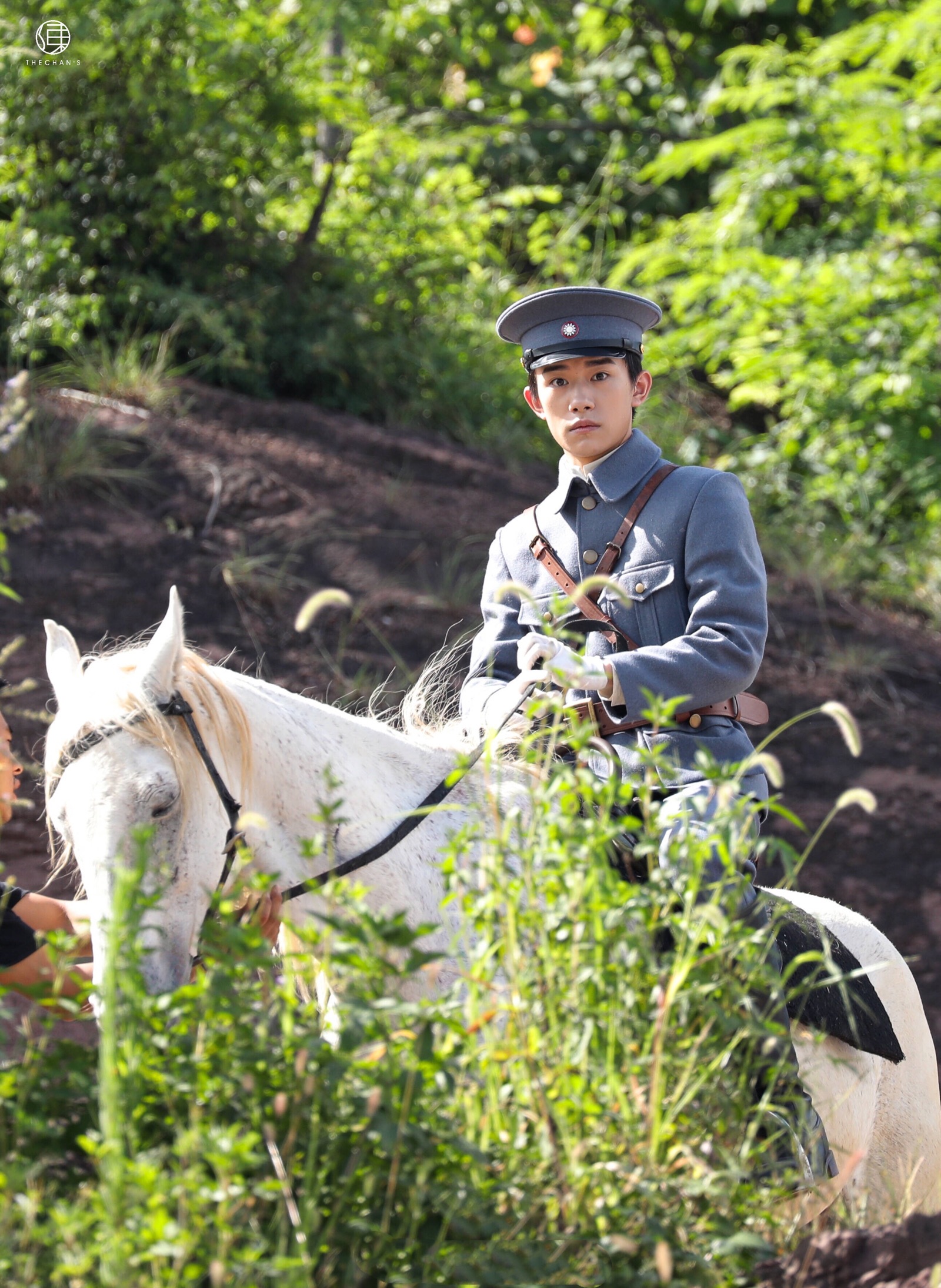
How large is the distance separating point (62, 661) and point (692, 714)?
4.54 ft

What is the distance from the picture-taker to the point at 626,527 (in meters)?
2.83

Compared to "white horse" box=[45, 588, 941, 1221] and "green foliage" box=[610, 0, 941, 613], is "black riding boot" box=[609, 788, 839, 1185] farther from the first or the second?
"green foliage" box=[610, 0, 941, 613]

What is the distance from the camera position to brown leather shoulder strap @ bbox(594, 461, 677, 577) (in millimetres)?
2822

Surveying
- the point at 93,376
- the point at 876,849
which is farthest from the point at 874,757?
the point at 93,376

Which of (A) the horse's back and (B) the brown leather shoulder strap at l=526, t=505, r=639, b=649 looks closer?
(B) the brown leather shoulder strap at l=526, t=505, r=639, b=649

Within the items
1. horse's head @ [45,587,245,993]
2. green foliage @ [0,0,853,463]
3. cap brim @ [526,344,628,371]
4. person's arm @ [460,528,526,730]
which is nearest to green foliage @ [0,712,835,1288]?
horse's head @ [45,587,245,993]

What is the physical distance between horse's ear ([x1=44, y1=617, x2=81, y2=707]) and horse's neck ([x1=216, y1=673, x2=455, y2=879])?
1.02ft

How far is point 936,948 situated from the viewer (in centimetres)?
553

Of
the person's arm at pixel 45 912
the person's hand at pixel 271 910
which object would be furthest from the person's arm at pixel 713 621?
the person's arm at pixel 45 912

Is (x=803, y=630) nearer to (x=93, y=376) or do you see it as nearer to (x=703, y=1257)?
(x=93, y=376)

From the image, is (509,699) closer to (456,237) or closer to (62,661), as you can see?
(62,661)

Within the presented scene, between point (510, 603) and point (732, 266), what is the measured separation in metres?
6.16
